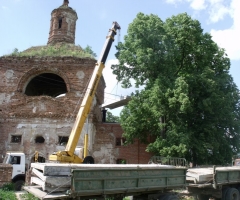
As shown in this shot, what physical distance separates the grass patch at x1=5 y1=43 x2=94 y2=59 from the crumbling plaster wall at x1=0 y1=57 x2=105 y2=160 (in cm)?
58

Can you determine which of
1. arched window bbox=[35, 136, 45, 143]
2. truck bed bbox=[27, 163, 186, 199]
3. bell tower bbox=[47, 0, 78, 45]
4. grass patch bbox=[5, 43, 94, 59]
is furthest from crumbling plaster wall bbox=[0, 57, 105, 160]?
truck bed bbox=[27, 163, 186, 199]

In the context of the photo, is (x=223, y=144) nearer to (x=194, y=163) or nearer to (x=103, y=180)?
(x=194, y=163)

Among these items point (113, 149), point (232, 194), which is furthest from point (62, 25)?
point (232, 194)

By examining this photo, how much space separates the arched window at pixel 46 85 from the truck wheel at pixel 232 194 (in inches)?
673

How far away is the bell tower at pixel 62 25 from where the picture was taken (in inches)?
946

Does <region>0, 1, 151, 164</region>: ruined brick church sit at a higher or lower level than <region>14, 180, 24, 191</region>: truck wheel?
higher

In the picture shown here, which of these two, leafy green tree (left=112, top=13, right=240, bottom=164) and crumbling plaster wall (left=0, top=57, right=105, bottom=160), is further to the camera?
crumbling plaster wall (left=0, top=57, right=105, bottom=160)

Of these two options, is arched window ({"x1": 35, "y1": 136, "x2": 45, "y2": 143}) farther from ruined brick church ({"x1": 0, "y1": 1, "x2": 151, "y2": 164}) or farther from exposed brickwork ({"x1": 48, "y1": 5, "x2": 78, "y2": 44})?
exposed brickwork ({"x1": 48, "y1": 5, "x2": 78, "y2": 44})

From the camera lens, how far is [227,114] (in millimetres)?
17625

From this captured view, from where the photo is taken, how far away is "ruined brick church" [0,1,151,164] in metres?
18.7

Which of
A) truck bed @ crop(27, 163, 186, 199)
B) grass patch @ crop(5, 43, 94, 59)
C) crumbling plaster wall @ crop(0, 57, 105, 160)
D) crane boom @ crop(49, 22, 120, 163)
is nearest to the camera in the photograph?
truck bed @ crop(27, 163, 186, 199)

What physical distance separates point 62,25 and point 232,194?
19.9m

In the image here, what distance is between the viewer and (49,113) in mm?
19031

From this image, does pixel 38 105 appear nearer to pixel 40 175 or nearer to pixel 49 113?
pixel 49 113
